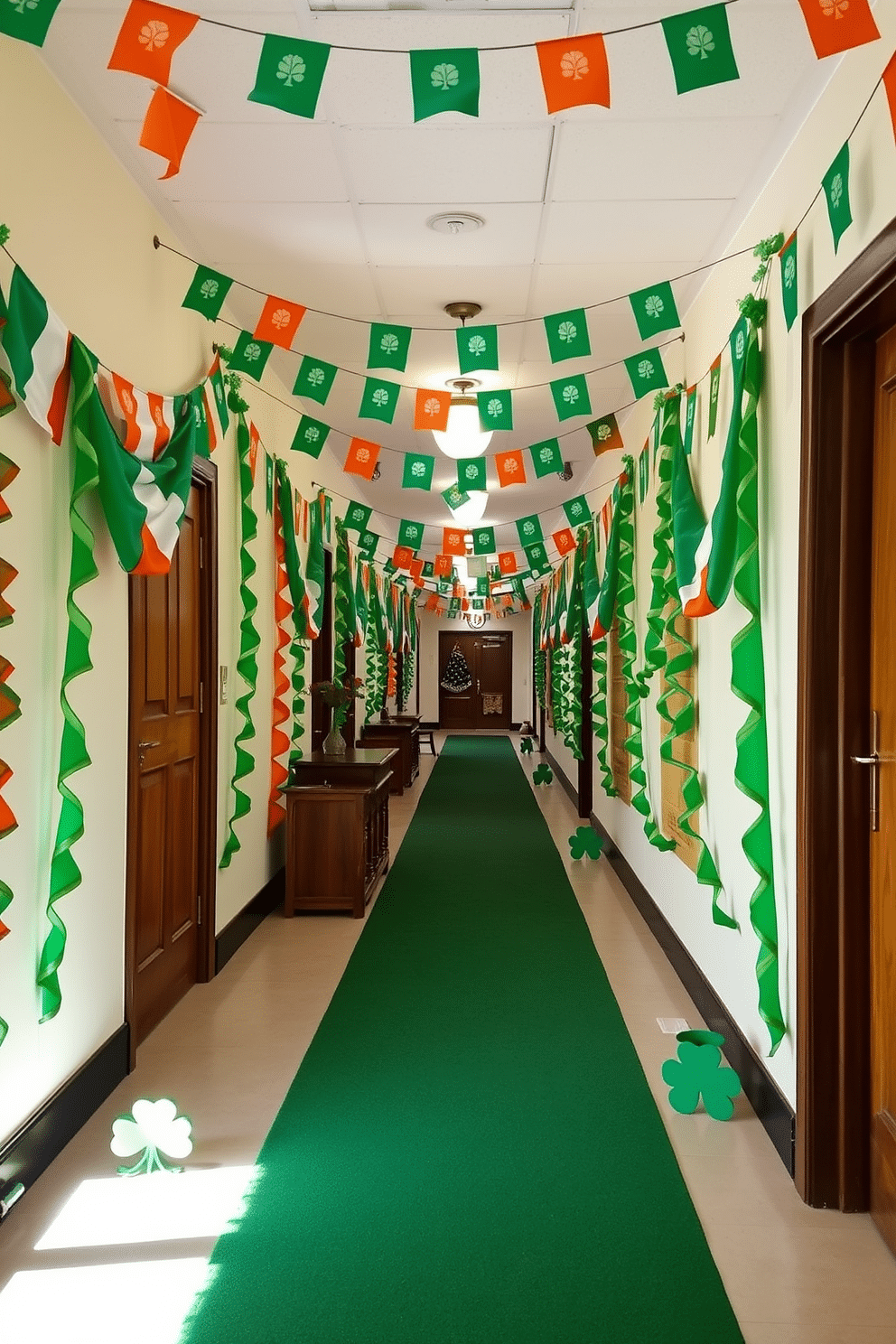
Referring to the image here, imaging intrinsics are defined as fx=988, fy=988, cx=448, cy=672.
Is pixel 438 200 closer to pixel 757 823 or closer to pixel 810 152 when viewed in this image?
pixel 810 152

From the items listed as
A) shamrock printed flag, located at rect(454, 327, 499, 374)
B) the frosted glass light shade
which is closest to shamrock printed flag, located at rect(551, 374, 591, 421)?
the frosted glass light shade

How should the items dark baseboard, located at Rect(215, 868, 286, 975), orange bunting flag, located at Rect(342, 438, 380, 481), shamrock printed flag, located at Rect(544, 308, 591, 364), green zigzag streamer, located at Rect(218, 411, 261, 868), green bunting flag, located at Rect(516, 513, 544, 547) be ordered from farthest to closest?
green bunting flag, located at Rect(516, 513, 544, 547) < orange bunting flag, located at Rect(342, 438, 380, 481) < green zigzag streamer, located at Rect(218, 411, 261, 868) < dark baseboard, located at Rect(215, 868, 286, 975) < shamrock printed flag, located at Rect(544, 308, 591, 364)

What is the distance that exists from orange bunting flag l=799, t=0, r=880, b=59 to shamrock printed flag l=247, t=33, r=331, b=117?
91cm

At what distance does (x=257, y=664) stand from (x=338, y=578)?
8.76 ft

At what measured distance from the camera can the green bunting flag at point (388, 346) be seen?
11.5 ft

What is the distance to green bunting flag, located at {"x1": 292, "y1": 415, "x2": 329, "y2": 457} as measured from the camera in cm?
481

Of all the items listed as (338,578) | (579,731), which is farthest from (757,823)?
(579,731)

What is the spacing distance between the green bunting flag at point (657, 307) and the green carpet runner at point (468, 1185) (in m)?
2.44

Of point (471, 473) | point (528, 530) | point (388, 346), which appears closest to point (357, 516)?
point (528, 530)

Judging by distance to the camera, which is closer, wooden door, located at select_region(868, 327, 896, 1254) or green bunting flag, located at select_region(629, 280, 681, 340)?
wooden door, located at select_region(868, 327, 896, 1254)

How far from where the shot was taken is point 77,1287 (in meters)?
2.01

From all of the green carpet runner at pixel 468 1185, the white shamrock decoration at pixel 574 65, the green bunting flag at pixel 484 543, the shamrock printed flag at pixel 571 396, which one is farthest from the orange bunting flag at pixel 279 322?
the green bunting flag at pixel 484 543

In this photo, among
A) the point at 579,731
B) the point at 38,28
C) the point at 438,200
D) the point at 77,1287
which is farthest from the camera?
the point at 579,731

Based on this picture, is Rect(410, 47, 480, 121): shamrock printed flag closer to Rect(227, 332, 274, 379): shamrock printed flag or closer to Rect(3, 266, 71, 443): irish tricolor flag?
Rect(3, 266, 71, 443): irish tricolor flag
